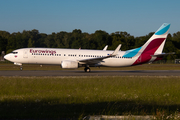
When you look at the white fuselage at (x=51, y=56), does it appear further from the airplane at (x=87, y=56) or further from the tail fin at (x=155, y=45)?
the tail fin at (x=155, y=45)

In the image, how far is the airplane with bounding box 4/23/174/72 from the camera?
104ft

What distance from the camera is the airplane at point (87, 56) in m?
31.8

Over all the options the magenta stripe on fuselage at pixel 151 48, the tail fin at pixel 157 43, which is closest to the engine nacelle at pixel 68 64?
the magenta stripe on fuselage at pixel 151 48

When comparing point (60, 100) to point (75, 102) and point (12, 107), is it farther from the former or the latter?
point (12, 107)

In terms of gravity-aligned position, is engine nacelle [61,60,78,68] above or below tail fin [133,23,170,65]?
below

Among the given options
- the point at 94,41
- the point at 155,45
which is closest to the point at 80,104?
the point at 155,45

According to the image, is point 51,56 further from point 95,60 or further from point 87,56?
point 95,60

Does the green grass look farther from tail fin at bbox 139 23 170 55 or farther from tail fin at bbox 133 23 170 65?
tail fin at bbox 139 23 170 55

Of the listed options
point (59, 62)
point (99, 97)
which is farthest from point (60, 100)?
point (59, 62)

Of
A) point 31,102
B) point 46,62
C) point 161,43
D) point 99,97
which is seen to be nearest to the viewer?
point 31,102

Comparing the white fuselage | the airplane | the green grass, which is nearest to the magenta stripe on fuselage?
the airplane

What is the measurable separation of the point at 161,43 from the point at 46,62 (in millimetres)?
17633

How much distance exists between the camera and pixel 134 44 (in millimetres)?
109125

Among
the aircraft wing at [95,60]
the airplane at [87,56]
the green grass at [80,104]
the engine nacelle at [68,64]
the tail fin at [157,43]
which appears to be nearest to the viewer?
the green grass at [80,104]
